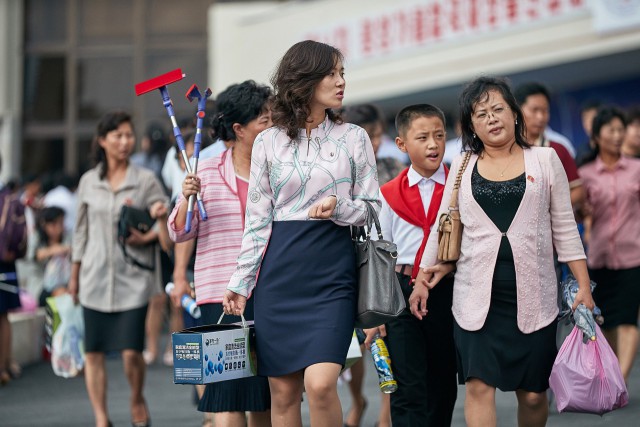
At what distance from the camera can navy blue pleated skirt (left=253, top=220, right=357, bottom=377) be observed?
554cm

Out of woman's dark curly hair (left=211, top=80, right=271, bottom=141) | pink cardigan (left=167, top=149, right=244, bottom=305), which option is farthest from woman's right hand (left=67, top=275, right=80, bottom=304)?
woman's dark curly hair (left=211, top=80, right=271, bottom=141)

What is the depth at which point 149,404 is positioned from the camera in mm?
10156

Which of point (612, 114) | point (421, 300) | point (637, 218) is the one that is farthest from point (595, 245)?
point (421, 300)

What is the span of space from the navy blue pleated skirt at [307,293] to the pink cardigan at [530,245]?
2.05 feet

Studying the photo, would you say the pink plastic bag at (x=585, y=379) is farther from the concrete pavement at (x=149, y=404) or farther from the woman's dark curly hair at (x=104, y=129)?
the woman's dark curly hair at (x=104, y=129)

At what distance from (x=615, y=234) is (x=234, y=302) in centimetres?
414

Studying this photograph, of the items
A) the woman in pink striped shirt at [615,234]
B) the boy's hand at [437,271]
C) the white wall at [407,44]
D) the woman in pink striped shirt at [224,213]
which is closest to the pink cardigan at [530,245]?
the boy's hand at [437,271]

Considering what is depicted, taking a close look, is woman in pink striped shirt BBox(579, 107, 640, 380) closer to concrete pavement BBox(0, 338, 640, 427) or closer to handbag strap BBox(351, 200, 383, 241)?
concrete pavement BBox(0, 338, 640, 427)

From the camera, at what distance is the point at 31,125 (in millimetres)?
28531

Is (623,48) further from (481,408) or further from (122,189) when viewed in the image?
(481,408)

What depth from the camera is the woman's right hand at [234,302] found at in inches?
222

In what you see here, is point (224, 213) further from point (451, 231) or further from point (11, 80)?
point (11, 80)

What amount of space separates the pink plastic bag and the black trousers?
83 cm

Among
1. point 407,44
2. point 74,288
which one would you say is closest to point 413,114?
point 74,288
